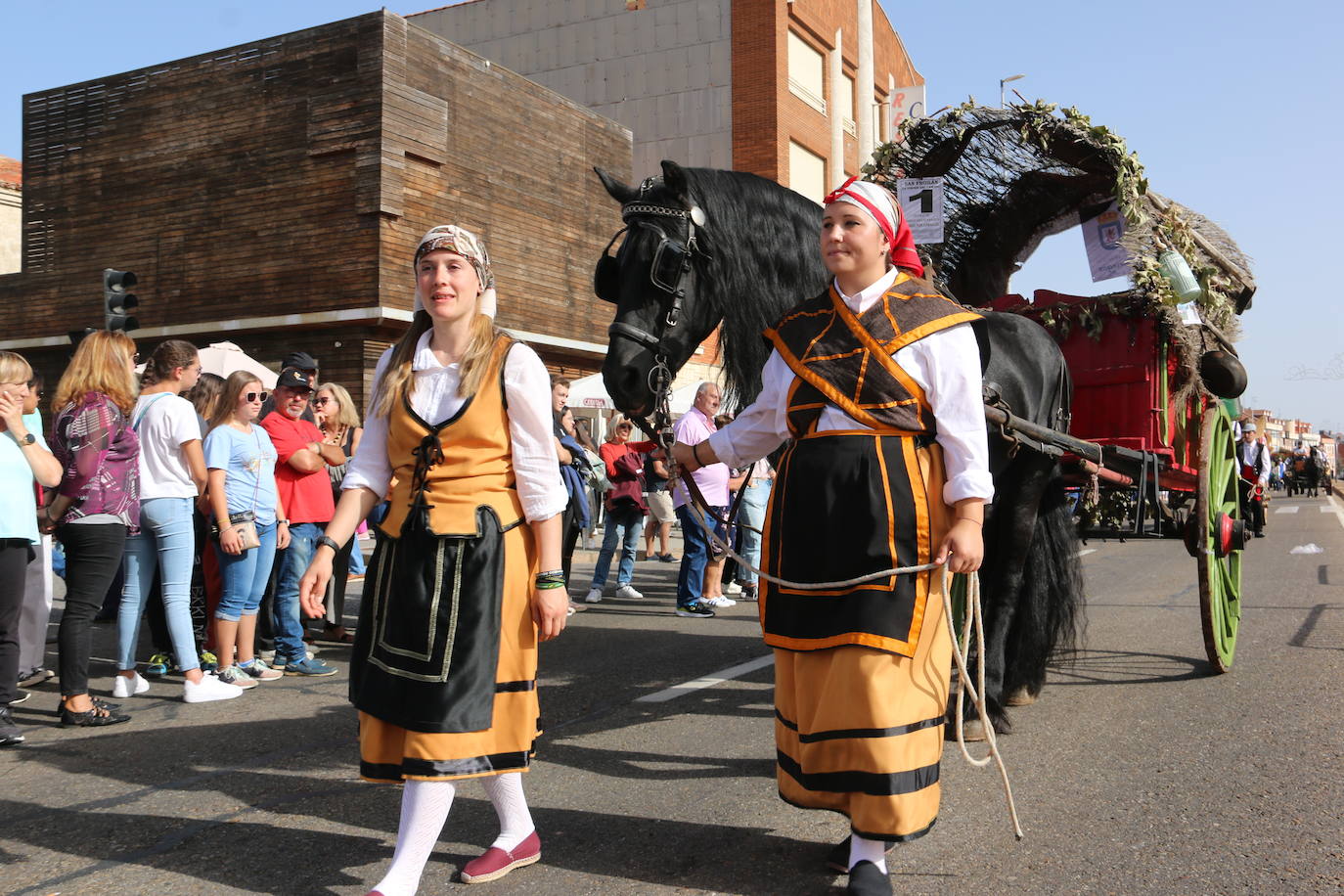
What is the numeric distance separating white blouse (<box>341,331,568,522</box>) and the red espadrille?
3.22 ft

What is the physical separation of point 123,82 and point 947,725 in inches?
846

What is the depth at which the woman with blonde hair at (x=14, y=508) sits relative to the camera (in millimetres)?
4805

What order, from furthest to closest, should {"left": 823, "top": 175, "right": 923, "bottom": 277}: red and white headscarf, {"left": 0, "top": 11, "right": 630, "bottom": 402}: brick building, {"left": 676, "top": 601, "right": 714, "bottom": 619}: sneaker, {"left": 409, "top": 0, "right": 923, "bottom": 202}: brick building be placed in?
1. {"left": 409, "top": 0, "right": 923, "bottom": 202}: brick building
2. {"left": 0, "top": 11, "right": 630, "bottom": 402}: brick building
3. {"left": 676, "top": 601, "right": 714, "bottom": 619}: sneaker
4. {"left": 823, "top": 175, "right": 923, "bottom": 277}: red and white headscarf

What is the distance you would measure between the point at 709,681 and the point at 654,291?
2.74 metres

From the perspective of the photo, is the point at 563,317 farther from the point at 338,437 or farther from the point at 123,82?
the point at 338,437

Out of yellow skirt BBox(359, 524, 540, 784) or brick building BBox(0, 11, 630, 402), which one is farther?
brick building BBox(0, 11, 630, 402)

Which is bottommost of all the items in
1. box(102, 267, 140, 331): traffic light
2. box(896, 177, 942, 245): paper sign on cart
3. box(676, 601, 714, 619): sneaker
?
box(676, 601, 714, 619): sneaker

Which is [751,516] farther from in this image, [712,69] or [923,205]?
[712,69]

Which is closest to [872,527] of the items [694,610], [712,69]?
[694,610]

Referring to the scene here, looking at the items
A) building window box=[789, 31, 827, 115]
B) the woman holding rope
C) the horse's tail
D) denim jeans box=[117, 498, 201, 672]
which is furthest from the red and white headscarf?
building window box=[789, 31, 827, 115]

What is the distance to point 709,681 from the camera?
598 centimetres

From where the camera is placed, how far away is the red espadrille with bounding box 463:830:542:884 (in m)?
3.15

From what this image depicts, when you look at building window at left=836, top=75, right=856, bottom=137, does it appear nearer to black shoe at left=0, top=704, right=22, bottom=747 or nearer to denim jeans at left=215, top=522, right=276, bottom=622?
denim jeans at left=215, top=522, right=276, bottom=622

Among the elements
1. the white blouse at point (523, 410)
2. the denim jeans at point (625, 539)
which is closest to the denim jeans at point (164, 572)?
the white blouse at point (523, 410)
